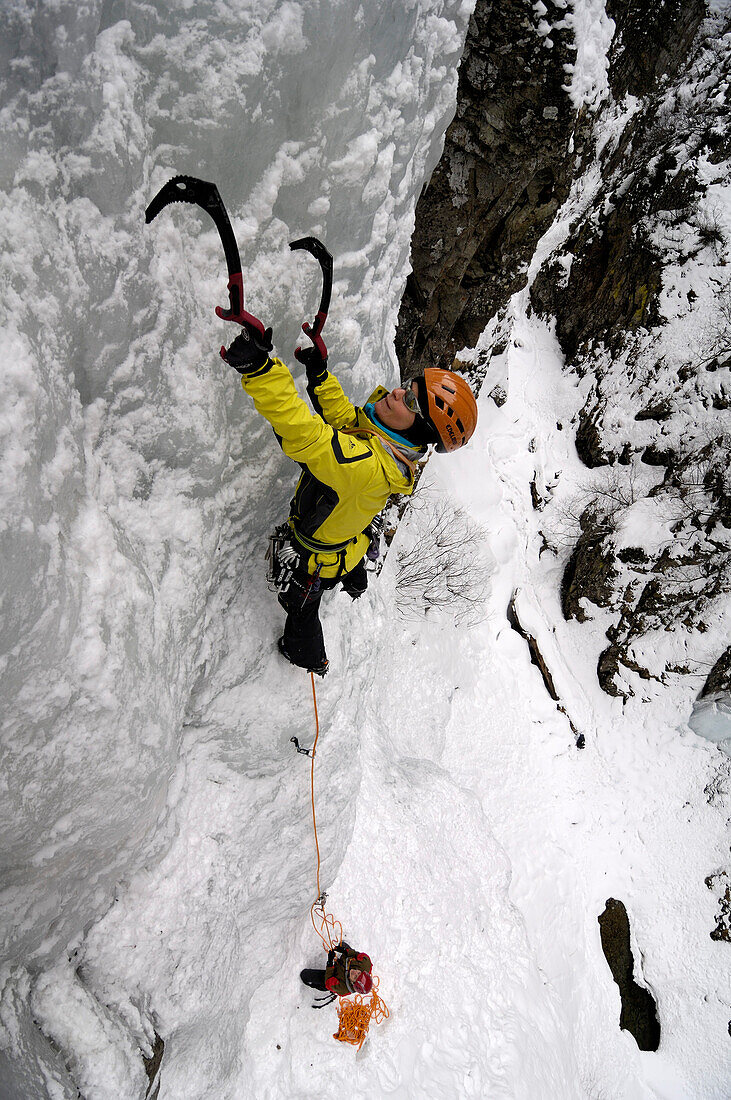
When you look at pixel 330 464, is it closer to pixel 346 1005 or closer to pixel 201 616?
pixel 201 616

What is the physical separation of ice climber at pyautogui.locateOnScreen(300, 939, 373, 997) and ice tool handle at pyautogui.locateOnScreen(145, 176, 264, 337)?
492 centimetres

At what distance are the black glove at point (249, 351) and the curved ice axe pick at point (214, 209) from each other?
3cm

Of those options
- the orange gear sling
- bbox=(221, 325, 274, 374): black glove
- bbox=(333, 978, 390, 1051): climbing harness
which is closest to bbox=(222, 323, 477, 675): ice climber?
bbox=(221, 325, 274, 374): black glove

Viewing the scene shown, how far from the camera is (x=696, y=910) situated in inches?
323

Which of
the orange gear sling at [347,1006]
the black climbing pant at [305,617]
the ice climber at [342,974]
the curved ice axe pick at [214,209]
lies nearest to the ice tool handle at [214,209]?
the curved ice axe pick at [214,209]

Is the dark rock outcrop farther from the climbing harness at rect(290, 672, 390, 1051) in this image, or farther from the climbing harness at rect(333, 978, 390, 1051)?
the climbing harness at rect(333, 978, 390, 1051)

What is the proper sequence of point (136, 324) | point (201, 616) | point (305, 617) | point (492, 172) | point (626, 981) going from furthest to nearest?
point (626, 981), point (492, 172), point (305, 617), point (201, 616), point (136, 324)

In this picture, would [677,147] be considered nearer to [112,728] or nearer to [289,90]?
[289,90]

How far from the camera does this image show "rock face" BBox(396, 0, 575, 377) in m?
4.00

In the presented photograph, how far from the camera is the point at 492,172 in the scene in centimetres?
456

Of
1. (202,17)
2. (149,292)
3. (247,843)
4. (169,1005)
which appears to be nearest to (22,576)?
(149,292)

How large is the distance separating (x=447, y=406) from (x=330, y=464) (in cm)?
61

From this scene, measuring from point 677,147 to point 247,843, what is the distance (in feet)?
46.2

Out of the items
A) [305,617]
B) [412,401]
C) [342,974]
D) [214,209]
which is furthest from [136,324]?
[342,974]
